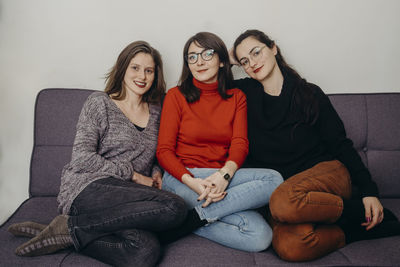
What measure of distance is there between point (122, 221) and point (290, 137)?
0.89 metres

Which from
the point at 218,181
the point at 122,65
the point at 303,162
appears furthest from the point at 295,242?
the point at 122,65

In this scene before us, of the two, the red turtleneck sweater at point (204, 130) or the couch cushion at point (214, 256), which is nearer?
the couch cushion at point (214, 256)

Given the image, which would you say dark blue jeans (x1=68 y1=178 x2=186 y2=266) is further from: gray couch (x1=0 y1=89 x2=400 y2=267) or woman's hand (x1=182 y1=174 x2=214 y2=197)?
gray couch (x1=0 y1=89 x2=400 y2=267)

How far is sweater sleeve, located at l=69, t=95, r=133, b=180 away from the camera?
1405 mm

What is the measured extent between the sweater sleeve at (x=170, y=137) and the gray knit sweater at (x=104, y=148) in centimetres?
8

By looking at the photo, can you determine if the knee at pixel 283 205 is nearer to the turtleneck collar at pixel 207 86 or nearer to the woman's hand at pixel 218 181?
the woman's hand at pixel 218 181

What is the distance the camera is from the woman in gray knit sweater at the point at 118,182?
1170 mm

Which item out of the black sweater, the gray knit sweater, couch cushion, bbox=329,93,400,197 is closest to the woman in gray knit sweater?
the gray knit sweater

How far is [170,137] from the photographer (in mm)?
1562

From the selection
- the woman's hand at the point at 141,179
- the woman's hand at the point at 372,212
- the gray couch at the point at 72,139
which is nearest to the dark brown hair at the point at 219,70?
the woman's hand at the point at 141,179

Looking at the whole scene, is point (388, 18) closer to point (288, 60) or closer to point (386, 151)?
point (288, 60)

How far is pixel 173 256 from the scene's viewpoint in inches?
46.8

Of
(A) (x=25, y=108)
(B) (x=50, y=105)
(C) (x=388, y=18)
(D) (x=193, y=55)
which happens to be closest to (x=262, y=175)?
(D) (x=193, y=55)

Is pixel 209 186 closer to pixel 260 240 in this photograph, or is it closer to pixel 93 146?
pixel 260 240
